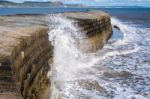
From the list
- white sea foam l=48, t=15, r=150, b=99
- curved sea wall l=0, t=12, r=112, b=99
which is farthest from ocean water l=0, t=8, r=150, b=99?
curved sea wall l=0, t=12, r=112, b=99

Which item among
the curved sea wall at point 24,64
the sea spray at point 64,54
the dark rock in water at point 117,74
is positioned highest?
the curved sea wall at point 24,64

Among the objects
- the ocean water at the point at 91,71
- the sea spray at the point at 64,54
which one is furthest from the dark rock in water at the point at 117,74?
the sea spray at the point at 64,54

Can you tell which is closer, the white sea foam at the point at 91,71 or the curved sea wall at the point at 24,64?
the curved sea wall at the point at 24,64

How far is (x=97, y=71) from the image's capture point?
1339 cm

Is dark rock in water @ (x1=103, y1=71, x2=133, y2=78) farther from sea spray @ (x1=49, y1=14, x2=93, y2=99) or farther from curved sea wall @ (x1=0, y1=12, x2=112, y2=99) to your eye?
curved sea wall @ (x1=0, y1=12, x2=112, y2=99)

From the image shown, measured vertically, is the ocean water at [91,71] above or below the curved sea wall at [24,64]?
below

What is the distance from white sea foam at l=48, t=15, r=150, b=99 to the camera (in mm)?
10203

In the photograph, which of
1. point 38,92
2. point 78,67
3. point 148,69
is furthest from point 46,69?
point 148,69

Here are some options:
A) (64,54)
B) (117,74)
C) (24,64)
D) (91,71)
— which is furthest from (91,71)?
(24,64)

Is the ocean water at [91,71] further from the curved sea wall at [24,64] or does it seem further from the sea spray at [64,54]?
the curved sea wall at [24,64]

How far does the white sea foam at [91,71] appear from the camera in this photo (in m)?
10.2

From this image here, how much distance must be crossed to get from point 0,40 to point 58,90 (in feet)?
11.9

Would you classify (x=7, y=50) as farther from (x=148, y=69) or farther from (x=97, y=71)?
(x=148, y=69)

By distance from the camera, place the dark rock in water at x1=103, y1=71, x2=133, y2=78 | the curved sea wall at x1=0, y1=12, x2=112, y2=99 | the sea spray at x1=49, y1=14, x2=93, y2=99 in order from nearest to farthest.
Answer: the curved sea wall at x1=0, y1=12, x2=112, y2=99, the sea spray at x1=49, y1=14, x2=93, y2=99, the dark rock in water at x1=103, y1=71, x2=133, y2=78
